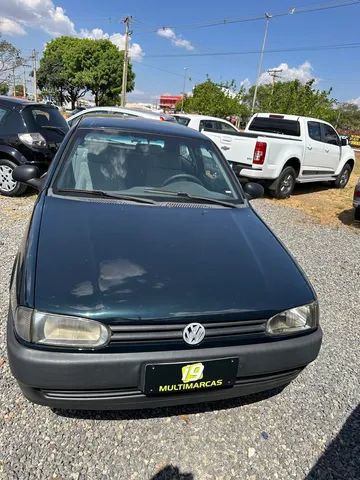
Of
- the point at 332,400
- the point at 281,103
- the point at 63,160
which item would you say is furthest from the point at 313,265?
the point at 281,103

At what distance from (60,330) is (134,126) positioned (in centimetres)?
230

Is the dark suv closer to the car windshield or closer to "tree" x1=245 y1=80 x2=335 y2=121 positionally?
the car windshield

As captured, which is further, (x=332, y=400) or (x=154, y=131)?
(x=154, y=131)

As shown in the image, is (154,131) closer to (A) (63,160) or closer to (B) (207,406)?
(A) (63,160)

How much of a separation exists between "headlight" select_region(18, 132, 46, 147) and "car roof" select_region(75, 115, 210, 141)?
295 centimetres

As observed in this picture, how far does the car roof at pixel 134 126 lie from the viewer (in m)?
3.46

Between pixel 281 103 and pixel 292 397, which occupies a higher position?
pixel 281 103

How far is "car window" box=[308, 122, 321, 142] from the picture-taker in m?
9.13

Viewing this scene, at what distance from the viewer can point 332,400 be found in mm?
2613

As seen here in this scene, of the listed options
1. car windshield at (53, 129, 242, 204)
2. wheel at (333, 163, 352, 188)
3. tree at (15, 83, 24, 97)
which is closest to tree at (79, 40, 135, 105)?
tree at (15, 83, 24, 97)

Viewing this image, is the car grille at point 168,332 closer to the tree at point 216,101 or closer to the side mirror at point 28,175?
the side mirror at point 28,175

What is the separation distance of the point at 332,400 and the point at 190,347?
138cm

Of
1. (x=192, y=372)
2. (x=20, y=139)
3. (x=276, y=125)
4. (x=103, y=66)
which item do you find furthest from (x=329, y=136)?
(x=103, y=66)

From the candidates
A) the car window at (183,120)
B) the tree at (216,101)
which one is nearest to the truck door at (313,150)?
the car window at (183,120)
